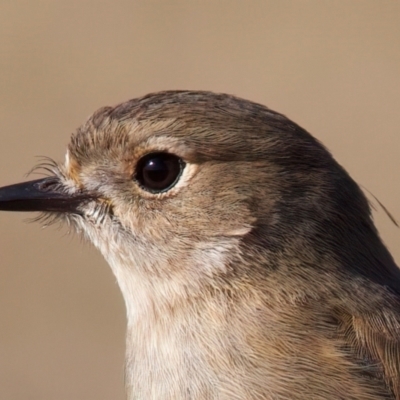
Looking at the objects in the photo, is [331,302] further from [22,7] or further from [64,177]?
[22,7]

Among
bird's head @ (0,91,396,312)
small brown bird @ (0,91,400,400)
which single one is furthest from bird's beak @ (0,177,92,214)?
bird's head @ (0,91,396,312)

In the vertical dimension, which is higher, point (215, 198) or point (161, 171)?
point (161, 171)

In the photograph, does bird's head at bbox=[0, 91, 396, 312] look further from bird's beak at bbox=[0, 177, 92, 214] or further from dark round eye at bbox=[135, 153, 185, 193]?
bird's beak at bbox=[0, 177, 92, 214]

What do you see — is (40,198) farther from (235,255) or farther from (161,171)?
(235,255)

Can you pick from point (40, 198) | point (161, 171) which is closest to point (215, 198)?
point (161, 171)

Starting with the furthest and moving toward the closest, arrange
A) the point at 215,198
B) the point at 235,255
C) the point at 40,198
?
the point at 40,198 < the point at 215,198 < the point at 235,255

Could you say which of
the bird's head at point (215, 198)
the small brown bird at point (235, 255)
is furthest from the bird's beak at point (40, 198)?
the bird's head at point (215, 198)

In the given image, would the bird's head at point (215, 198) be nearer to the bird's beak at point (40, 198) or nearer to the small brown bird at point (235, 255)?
the small brown bird at point (235, 255)
